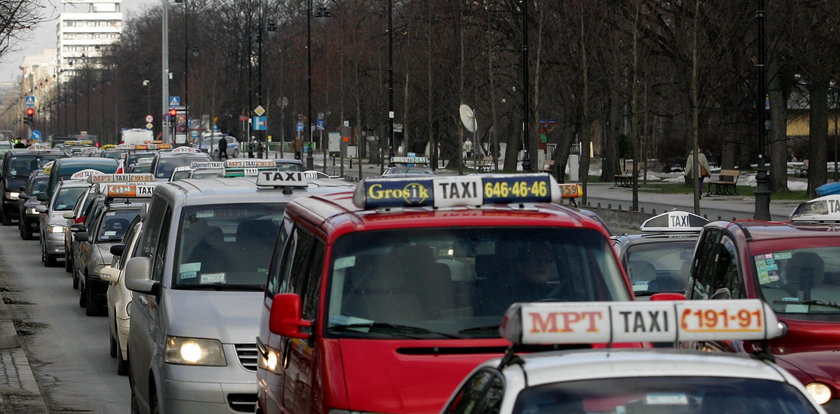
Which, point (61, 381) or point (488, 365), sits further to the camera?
point (61, 381)

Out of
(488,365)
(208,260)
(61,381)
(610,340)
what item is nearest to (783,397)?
(610,340)

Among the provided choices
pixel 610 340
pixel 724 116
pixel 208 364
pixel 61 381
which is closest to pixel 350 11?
pixel 724 116

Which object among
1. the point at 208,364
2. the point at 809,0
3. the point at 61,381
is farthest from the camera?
the point at 809,0

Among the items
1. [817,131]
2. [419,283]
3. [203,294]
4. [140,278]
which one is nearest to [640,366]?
[419,283]

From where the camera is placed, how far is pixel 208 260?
973 cm

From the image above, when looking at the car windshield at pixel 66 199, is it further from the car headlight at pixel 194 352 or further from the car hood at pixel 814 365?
the car hood at pixel 814 365

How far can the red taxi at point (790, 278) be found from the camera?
8031mm

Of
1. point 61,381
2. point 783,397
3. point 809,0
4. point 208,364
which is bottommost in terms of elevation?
point 61,381

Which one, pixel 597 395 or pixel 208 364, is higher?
pixel 597 395

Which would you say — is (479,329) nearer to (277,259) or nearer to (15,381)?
(277,259)

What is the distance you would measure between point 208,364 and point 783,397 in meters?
5.15

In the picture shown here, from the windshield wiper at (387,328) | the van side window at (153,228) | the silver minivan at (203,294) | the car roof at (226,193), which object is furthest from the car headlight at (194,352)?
the windshield wiper at (387,328)

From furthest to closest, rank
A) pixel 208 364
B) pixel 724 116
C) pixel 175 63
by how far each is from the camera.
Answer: pixel 175 63 → pixel 724 116 → pixel 208 364

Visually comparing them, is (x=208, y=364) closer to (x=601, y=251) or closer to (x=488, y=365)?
(x=601, y=251)
